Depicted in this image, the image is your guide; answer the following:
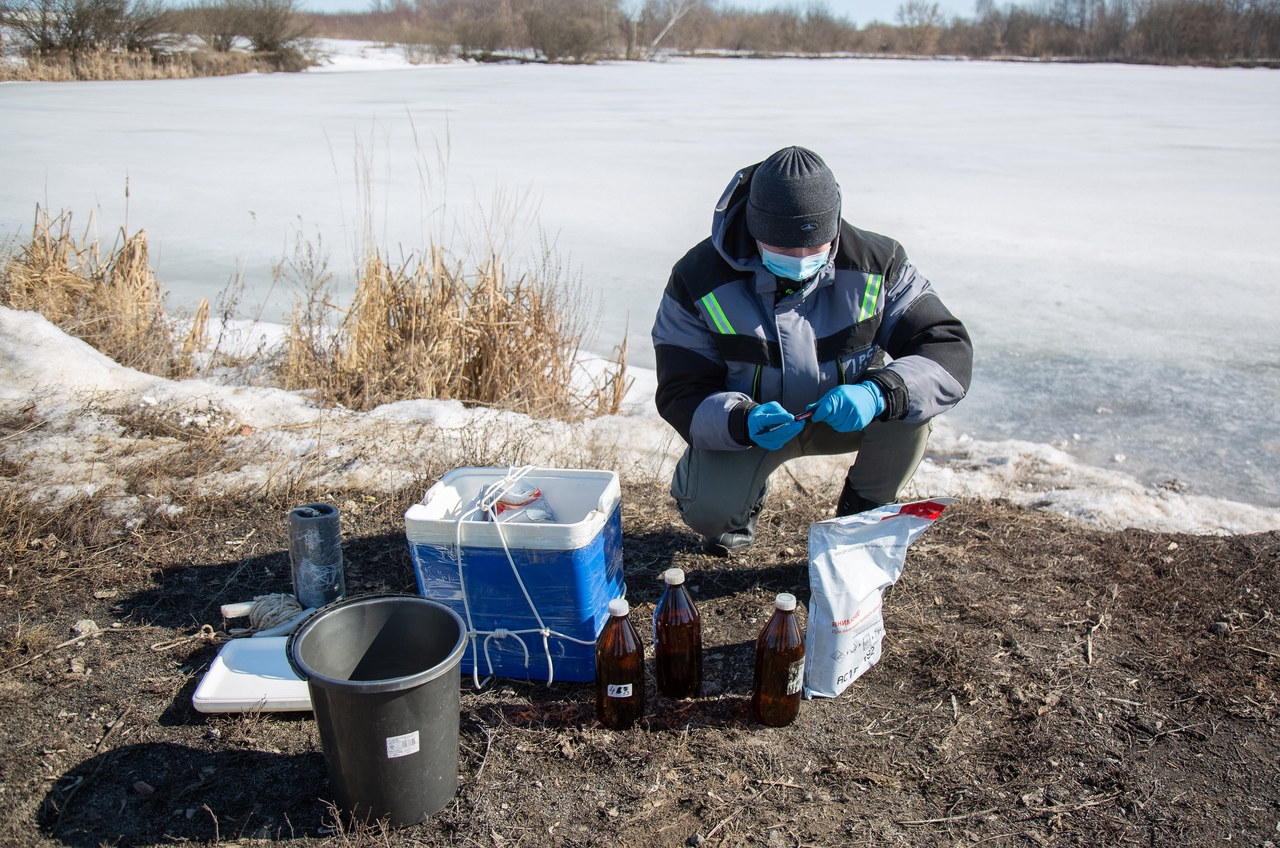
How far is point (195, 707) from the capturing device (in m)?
2.10

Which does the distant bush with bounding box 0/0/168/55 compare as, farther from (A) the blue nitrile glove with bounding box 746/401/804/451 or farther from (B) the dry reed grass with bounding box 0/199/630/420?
(A) the blue nitrile glove with bounding box 746/401/804/451

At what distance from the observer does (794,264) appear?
2.33m

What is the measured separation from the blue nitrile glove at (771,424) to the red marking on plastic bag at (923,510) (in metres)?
0.33

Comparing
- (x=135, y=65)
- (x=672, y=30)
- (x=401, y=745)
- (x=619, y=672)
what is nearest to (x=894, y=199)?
(x=619, y=672)

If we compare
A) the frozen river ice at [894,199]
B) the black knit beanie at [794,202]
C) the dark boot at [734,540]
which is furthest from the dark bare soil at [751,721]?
the frozen river ice at [894,199]

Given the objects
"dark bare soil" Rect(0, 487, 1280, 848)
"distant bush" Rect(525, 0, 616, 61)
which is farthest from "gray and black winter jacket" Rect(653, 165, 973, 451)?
"distant bush" Rect(525, 0, 616, 61)

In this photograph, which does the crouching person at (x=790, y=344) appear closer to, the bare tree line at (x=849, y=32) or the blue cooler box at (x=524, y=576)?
the blue cooler box at (x=524, y=576)

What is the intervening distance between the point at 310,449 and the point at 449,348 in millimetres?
871

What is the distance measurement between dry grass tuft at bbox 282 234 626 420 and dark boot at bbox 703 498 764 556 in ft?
4.53

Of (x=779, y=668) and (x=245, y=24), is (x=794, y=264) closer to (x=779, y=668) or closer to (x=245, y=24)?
(x=779, y=668)

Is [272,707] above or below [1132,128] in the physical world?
below

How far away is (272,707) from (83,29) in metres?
19.1

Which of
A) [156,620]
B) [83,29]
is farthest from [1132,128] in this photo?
[83,29]

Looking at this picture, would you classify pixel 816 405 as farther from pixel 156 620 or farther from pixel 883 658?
pixel 156 620
